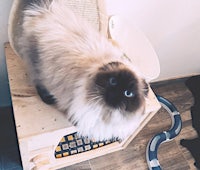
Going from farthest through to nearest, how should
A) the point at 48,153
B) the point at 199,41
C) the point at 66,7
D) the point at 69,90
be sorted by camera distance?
the point at 199,41 < the point at 48,153 < the point at 66,7 < the point at 69,90

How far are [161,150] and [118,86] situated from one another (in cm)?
Answer: 80

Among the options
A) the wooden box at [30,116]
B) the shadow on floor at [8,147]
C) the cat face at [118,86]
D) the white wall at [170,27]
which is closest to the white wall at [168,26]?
the white wall at [170,27]

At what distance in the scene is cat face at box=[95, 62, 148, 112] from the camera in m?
0.64

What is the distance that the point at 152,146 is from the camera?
1.29 meters

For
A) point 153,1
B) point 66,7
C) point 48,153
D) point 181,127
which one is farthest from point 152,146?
point 66,7

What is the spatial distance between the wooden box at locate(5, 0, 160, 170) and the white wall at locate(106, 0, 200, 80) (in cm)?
22

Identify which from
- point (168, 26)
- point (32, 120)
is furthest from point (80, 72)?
point (168, 26)

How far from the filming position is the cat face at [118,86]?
644 mm

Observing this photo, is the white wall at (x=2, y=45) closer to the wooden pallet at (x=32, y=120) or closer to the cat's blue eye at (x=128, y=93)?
the wooden pallet at (x=32, y=120)

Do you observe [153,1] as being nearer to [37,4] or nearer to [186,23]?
[186,23]

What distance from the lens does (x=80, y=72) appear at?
69 centimetres

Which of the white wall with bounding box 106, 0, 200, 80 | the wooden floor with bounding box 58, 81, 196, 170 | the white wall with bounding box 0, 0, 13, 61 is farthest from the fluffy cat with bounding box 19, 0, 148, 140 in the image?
the wooden floor with bounding box 58, 81, 196, 170

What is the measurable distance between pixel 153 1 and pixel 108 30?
23 centimetres

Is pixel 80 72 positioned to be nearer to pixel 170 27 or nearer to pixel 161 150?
pixel 170 27
